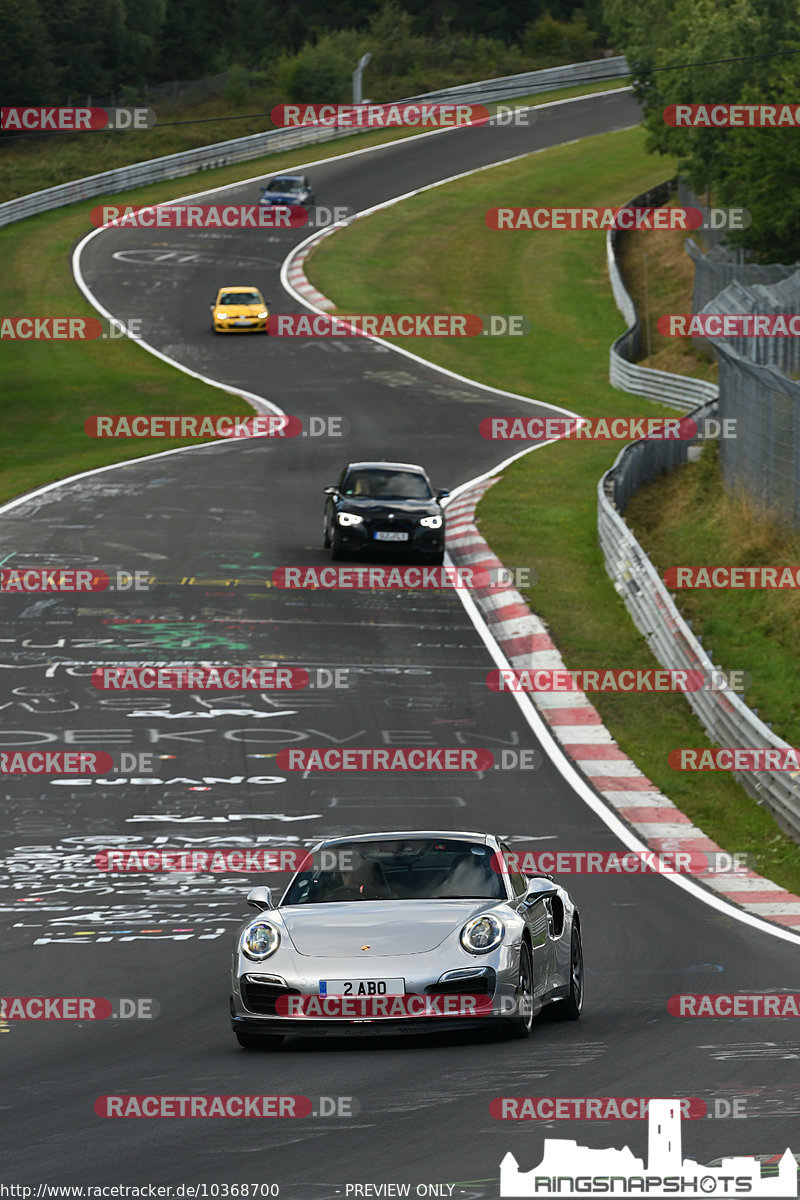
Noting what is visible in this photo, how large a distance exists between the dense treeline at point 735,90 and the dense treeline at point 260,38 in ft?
98.7

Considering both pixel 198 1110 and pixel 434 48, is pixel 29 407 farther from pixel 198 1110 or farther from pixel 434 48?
pixel 434 48

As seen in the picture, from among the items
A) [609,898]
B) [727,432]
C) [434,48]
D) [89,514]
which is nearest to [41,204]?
[434,48]

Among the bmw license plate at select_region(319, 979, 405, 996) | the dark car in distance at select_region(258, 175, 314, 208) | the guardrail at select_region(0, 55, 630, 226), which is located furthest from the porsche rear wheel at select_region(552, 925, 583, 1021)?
the guardrail at select_region(0, 55, 630, 226)

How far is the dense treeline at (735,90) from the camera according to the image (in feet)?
152

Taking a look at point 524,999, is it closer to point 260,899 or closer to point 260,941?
point 260,941

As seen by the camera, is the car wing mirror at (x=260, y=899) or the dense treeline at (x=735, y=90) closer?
the car wing mirror at (x=260, y=899)

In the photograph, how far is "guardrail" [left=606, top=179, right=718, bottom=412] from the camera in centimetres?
4294

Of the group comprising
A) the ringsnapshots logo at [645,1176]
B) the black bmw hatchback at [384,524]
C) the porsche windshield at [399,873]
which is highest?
the ringsnapshots logo at [645,1176]

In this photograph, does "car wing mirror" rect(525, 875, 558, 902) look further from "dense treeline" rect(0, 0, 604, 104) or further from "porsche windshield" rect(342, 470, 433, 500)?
"dense treeline" rect(0, 0, 604, 104)

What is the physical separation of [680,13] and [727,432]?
Result: 3212 centimetres

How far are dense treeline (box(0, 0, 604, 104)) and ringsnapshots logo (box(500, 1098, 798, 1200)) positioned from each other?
81.4m

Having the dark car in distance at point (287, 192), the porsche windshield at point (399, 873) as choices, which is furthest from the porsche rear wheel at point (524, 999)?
the dark car in distance at point (287, 192)

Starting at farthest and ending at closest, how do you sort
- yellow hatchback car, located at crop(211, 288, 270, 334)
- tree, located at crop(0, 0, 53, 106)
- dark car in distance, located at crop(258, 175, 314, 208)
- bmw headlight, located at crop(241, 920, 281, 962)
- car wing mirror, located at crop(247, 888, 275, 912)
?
tree, located at crop(0, 0, 53, 106) < dark car in distance, located at crop(258, 175, 314, 208) < yellow hatchback car, located at crop(211, 288, 270, 334) < car wing mirror, located at crop(247, 888, 275, 912) < bmw headlight, located at crop(241, 920, 281, 962)

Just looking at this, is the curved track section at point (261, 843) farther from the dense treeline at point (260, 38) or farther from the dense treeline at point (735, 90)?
the dense treeline at point (260, 38)
